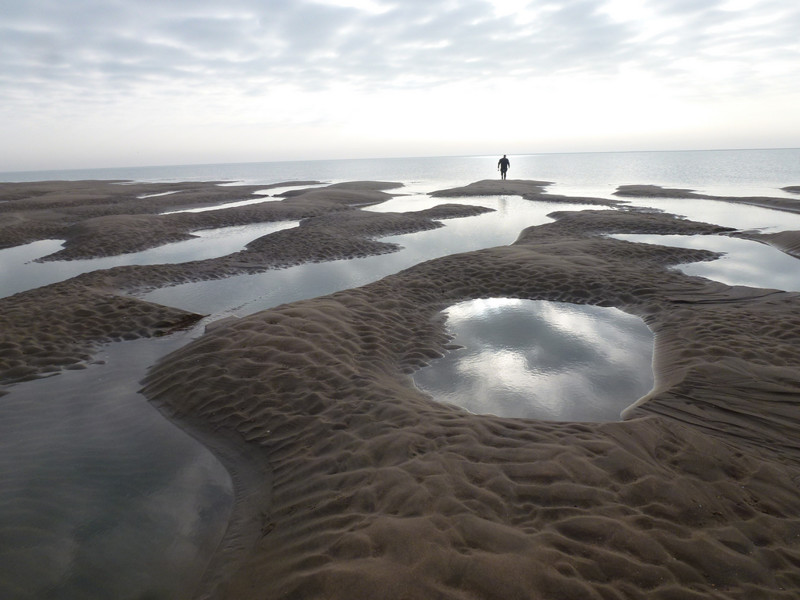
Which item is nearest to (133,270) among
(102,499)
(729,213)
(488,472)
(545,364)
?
(102,499)

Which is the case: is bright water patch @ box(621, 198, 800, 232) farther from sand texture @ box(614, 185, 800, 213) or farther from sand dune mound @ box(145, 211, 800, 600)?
sand dune mound @ box(145, 211, 800, 600)

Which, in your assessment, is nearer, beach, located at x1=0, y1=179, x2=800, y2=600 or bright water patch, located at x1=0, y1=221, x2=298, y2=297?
beach, located at x1=0, y1=179, x2=800, y2=600

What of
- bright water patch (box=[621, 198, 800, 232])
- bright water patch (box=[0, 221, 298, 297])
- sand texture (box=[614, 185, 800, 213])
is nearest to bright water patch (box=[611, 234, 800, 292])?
bright water patch (box=[621, 198, 800, 232])

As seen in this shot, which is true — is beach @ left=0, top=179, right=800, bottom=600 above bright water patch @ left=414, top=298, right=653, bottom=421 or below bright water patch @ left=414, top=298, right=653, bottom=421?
above

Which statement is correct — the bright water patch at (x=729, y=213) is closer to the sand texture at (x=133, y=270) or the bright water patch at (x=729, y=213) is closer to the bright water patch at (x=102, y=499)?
the sand texture at (x=133, y=270)

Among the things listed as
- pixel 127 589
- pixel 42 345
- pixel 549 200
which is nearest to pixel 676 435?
pixel 127 589

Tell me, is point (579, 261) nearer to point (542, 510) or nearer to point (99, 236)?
point (542, 510)

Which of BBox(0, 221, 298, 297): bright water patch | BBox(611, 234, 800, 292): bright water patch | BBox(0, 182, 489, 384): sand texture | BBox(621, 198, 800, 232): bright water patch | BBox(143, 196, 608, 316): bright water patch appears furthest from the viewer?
BBox(621, 198, 800, 232): bright water patch
